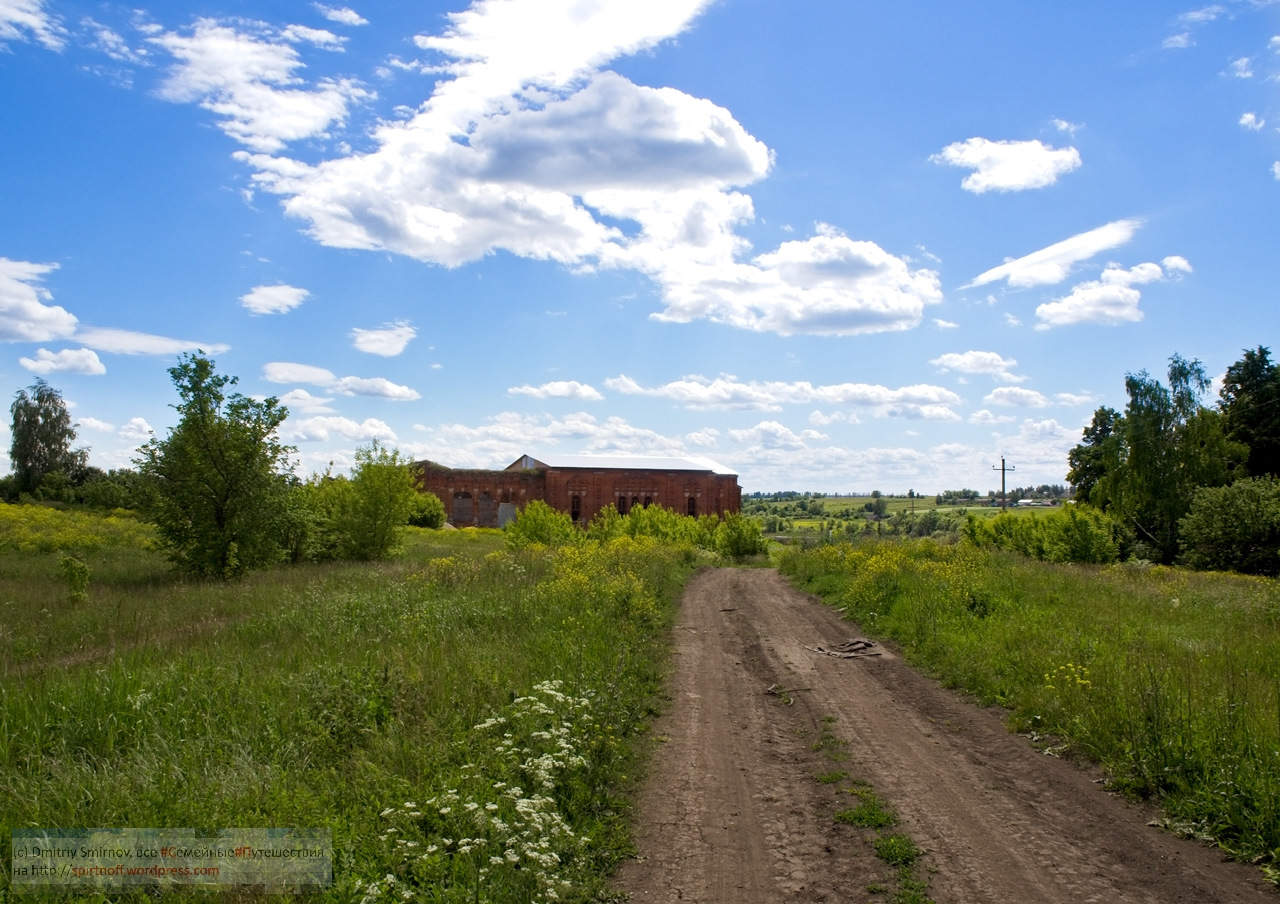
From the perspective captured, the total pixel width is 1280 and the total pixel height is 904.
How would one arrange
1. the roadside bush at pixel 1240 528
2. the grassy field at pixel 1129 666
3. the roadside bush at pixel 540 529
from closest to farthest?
the grassy field at pixel 1129 666
the roadside bush at pixel 1240 528
the roadside bush at pixel 540 529

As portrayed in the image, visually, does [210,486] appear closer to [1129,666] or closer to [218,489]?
[218,489]

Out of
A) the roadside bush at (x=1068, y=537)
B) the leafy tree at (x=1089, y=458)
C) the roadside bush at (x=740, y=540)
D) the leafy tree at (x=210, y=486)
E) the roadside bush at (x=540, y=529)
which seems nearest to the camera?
the leafy tree at (x=210, y=486)

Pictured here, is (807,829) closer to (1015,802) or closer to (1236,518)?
(1015,802)

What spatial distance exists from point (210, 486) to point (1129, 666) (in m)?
21.1

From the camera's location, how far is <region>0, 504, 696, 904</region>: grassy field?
13.9ft

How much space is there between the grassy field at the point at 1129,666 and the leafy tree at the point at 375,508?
17868mm

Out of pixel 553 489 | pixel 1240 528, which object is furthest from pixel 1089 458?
pixel 553 489

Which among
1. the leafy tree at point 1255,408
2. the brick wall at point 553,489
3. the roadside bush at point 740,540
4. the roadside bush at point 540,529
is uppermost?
the leafy tree at point 1255,408

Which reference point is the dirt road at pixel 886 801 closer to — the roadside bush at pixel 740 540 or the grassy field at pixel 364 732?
the grassy field at pixel 364 732

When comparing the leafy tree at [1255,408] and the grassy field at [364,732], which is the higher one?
the leafy tree at [1255,408]

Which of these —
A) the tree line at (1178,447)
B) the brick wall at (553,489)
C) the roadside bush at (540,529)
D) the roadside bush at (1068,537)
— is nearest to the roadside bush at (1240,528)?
the roadside bush at (1068,537)

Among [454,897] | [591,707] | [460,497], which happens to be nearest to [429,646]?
[591,707]

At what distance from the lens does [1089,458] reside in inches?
2112

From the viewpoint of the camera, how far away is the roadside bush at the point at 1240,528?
2591cm
